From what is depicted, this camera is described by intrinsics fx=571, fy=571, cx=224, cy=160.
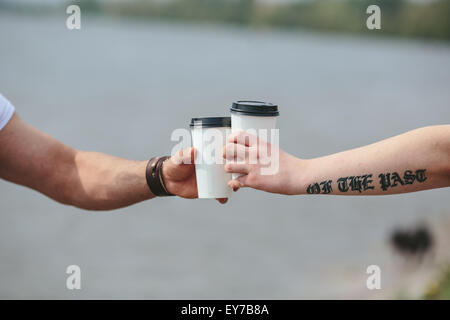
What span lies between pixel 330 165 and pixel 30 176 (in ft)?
5.18

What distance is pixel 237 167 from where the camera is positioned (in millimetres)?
2293

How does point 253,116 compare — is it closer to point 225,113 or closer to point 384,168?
point 384,168

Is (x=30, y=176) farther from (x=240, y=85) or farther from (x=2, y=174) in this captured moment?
(x=240, y=85)

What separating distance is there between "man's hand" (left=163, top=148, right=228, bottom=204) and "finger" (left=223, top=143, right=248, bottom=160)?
0.80 feet

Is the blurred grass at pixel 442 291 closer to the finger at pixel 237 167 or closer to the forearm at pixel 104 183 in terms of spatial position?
the forearm at pixel 104 183

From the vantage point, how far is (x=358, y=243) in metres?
14.3

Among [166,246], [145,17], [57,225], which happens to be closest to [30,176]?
[166,246]

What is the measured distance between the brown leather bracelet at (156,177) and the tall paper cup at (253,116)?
57 centimetres

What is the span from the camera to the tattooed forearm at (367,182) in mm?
2271

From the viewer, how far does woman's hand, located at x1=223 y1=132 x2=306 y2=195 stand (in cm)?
224

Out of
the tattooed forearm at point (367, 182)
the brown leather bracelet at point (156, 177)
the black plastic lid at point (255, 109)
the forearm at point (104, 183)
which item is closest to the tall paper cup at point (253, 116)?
the black plastic lid at point (255, 109)

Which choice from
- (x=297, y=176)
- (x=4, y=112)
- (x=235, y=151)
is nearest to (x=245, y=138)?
(x=235, y=151)

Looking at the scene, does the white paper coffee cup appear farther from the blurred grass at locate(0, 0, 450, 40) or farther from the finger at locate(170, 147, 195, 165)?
the blurred grass at locate(0, 0, 450, 40)
